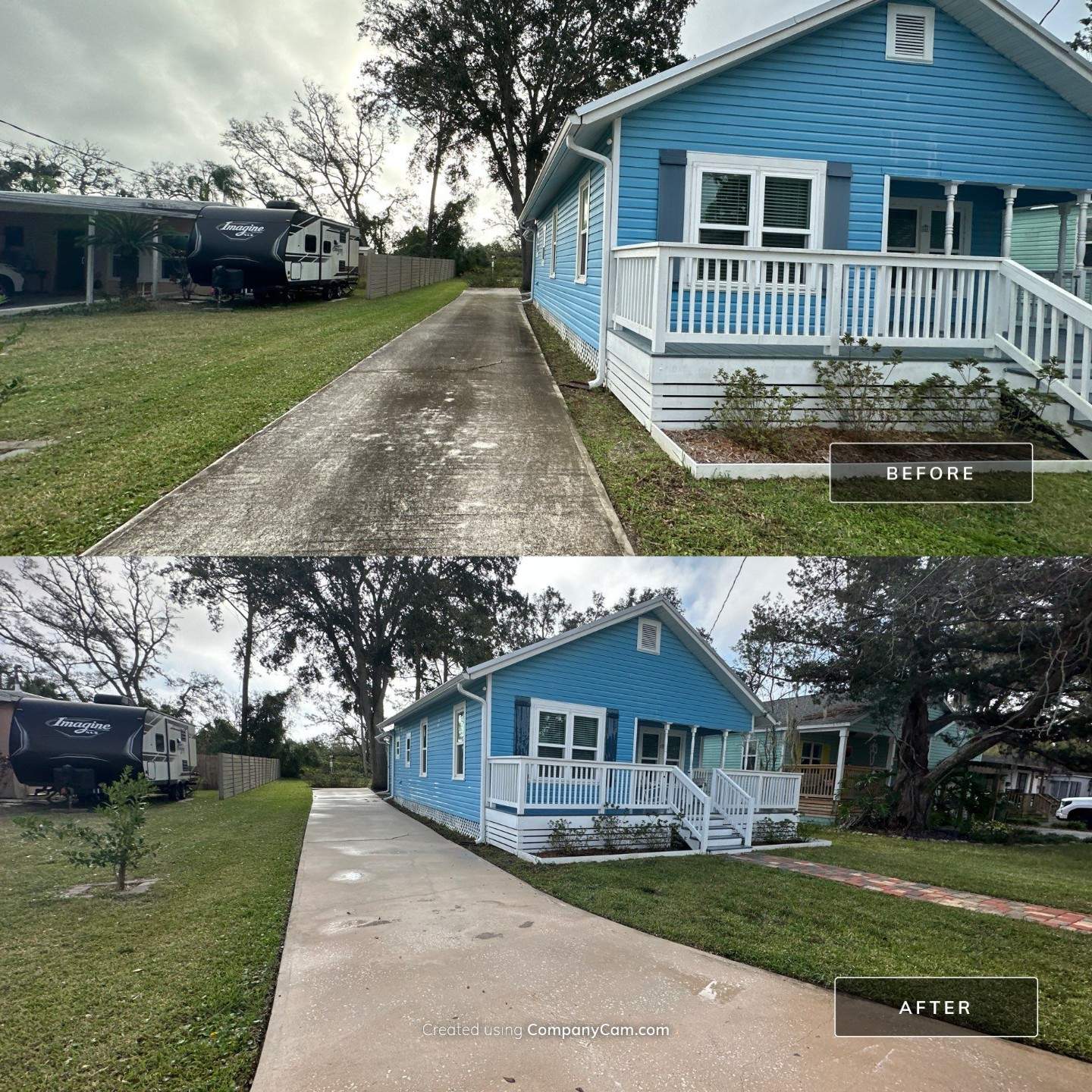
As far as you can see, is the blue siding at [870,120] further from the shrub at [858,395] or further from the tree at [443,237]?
the tree at [443,237]

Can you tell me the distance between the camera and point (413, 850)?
33.8ft

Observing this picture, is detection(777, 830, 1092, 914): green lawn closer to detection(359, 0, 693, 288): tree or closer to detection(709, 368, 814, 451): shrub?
detection(709, 368, 814, 451): shrub

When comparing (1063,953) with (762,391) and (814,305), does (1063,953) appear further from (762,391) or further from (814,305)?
(814,305)

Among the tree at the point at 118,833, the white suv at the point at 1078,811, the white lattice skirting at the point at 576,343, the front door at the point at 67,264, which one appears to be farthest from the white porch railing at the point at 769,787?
the front door at the point at 67,264

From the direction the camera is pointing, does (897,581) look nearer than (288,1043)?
No

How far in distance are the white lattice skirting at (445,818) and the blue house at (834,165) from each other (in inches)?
256

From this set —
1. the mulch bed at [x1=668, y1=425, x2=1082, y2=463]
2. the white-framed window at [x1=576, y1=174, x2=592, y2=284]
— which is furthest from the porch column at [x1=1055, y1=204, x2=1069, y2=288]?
the white-framed window at [x1=576, y1=174, x2=592, y2=284]

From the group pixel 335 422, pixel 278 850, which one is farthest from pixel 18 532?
pixel 278 850

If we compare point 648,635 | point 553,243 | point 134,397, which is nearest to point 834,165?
point 648,635

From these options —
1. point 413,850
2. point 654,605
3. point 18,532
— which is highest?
point 18,532

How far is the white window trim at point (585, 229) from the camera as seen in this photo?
45.8 ft

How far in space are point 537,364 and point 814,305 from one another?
5.19m

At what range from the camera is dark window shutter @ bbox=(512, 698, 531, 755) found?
1190cm

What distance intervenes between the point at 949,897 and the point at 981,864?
3.11 meters
